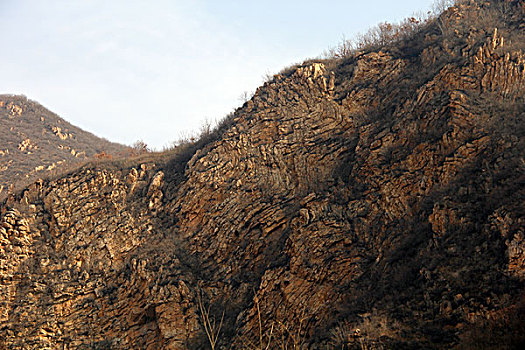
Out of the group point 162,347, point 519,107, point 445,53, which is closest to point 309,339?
point 162,347

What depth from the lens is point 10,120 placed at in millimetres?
46188

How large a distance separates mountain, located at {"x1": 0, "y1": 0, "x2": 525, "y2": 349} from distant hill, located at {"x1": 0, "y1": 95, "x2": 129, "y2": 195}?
12679 mm

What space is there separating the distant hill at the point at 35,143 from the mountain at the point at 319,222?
12.7 m

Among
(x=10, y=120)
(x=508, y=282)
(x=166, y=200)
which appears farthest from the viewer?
(x=10, y=120)

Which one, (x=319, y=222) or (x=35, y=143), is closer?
(x=319, y=222)

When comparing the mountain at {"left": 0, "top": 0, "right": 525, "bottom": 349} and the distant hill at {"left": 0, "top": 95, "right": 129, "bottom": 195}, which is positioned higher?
the distant hill at {"left": 0, "top": 95, "right": 129, "bottom": 195}

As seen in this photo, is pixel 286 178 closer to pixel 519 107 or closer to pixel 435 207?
pixel 435 207

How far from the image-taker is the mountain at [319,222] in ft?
39.1

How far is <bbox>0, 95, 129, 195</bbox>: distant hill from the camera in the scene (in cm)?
3441

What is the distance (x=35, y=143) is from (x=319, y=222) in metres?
36.4

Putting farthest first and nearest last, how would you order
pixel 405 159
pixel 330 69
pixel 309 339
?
pixel 330 69 < pixel 405 159 < pixel 309 339

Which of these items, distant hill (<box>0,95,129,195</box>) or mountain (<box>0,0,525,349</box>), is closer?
mountain (<box>0,0,525,349</box>)

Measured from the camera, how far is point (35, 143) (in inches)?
1603

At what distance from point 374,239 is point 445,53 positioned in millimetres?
10713
